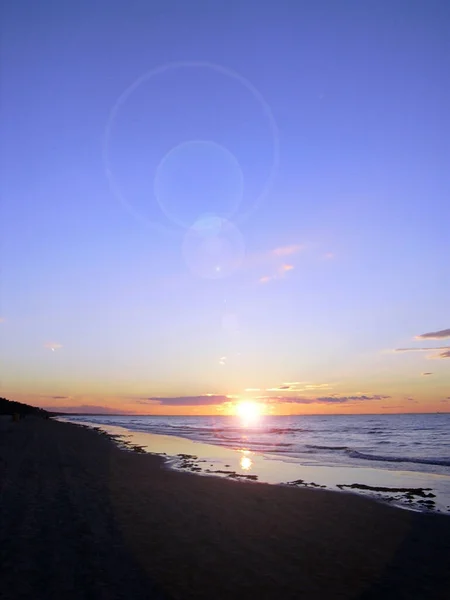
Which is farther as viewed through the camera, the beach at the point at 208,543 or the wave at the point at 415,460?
the wave at the point at 415,460

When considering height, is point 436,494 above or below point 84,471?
below

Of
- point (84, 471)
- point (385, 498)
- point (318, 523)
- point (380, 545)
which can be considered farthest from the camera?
point (84, 471)

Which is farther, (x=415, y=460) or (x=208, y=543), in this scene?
(x=415, y=460)

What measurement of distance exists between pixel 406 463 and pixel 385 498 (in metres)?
17.7

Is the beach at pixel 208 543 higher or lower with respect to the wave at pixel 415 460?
higher

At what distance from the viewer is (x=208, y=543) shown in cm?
1138

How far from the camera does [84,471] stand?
74.4 feet

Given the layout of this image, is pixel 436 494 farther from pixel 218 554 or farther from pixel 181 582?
pixel 181 582

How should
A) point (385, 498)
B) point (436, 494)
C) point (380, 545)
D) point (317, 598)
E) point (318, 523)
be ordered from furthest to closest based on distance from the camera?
1. point (436, 494)
2. point (385, 498)
3. point (318, 523)
4. point (380, 545)
5. point (317, 598)

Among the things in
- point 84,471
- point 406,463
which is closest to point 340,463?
point 406,463

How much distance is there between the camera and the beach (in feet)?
28.3

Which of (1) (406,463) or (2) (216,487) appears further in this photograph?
(1) (406,463)

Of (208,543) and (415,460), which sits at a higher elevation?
(208,543)

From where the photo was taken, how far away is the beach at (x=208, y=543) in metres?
8.63
